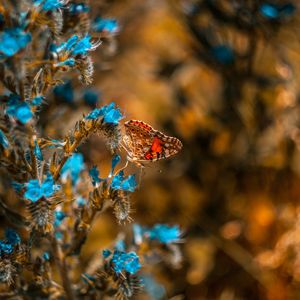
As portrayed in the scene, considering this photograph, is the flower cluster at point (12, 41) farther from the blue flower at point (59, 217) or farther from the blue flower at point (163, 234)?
the blue flower at point (163, 234)

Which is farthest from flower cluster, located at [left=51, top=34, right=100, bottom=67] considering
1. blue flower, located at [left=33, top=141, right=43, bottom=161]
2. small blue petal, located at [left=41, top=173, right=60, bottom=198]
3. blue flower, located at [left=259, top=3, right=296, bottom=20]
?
blue flower, located at [left=259, top=3, right=296, bottom=20]

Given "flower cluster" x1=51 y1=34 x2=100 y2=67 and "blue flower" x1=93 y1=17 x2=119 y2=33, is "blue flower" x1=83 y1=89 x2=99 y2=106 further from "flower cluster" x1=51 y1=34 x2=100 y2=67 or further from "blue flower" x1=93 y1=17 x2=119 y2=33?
"flower cluster" x1=51 y1=34 x2=100 y2=67

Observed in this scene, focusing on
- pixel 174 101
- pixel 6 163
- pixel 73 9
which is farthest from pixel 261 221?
pixel 6 163

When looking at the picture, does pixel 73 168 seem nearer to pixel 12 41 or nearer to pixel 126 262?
pixel 126 262

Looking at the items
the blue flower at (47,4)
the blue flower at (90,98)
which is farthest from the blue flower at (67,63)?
the blue flower at (90,98)

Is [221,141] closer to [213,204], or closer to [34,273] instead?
[213,204]
